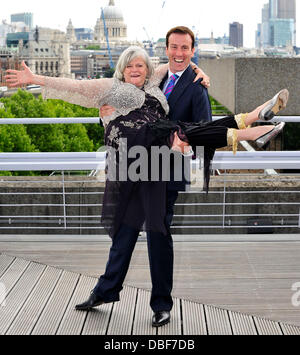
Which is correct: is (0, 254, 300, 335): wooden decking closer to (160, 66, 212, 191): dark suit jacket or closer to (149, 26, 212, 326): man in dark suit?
(149, 26, 212, 326): man in dark suit

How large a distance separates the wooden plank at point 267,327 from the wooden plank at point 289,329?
0.08 feet

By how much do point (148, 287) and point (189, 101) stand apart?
1227 mm

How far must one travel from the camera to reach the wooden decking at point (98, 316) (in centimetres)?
305

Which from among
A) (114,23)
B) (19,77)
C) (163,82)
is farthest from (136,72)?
(114,23)

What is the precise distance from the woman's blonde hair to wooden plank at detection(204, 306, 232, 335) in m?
1.30

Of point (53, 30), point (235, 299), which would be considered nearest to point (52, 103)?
point (235, 299)

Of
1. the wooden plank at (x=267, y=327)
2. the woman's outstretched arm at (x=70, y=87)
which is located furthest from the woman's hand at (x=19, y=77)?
the wooden plank at (x=267, y=327)

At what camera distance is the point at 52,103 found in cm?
3800

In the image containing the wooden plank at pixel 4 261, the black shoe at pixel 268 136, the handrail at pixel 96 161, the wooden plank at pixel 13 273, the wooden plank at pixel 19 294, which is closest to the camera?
the black shoe at pixel 268 136

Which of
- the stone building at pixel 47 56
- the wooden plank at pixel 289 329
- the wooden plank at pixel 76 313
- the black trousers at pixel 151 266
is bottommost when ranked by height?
the wooden plank at pixel 289 329

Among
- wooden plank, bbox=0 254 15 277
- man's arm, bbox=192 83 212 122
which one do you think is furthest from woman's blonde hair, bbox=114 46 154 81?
wooden plank, bbox=0 254 15 277

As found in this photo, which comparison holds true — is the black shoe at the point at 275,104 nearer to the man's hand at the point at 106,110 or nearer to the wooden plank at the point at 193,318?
the man's hand at the point at 106,110

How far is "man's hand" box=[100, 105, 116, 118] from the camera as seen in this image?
9.74 ft

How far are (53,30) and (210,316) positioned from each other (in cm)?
15866
